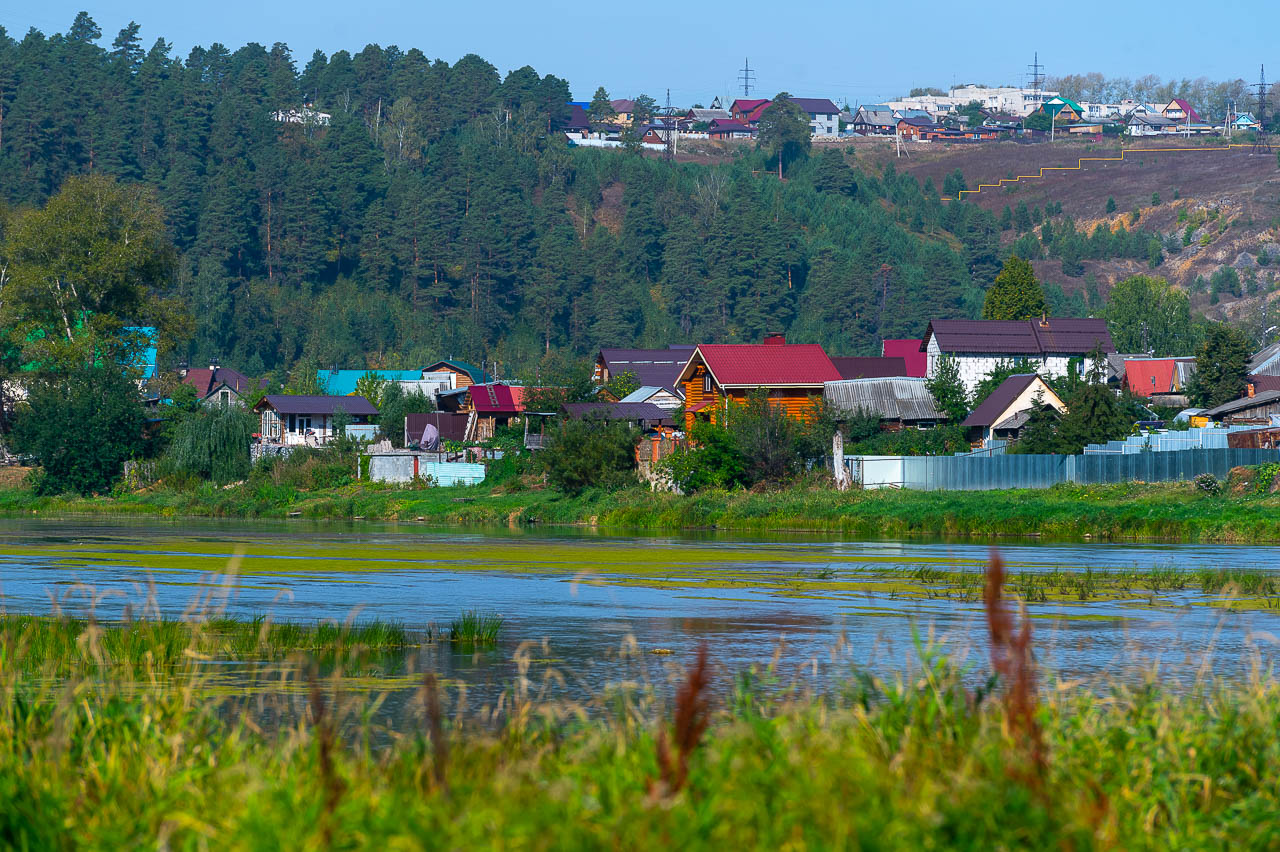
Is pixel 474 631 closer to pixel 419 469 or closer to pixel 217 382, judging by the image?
pixel 419 469

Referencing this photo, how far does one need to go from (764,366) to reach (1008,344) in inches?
652

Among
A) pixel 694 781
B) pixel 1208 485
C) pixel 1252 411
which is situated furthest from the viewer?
pixel 1252 411

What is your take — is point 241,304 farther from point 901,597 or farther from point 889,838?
point 889,838

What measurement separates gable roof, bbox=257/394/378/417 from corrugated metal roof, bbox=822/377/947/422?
94.2 feet

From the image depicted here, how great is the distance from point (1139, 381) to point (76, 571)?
76.3 metres

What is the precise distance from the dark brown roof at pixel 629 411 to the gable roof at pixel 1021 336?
16.0 m

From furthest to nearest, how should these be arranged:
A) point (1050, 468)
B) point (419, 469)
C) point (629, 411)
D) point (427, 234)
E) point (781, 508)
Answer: point (427, 234) < point (629, 411) < point (419, 469) < point (1050, 468) < point (781, 508)

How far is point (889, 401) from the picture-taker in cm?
6762

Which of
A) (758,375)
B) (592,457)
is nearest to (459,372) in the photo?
(758,375)

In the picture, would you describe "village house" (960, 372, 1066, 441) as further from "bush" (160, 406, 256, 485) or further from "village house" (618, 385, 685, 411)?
"bush" (160, 406, 256, 485)

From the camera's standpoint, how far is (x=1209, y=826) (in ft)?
25.9

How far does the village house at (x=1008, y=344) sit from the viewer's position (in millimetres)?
77188

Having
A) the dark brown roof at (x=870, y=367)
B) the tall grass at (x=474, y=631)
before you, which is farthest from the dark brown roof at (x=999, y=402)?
the tall grass at (x=474, y=631)

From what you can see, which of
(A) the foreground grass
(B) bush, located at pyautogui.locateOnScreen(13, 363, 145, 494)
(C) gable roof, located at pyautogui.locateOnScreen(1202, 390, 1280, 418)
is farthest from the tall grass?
(B) bush, located at pyautogui.locateOnScreen(13, 363, 145, 494)
